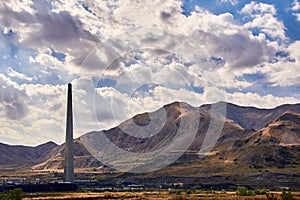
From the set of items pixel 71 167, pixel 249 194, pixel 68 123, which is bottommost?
pixel 249 194

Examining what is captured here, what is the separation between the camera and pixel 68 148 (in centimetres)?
19100

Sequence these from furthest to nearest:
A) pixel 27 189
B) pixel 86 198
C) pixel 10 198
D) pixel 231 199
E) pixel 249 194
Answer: pixel 27 189 → pixel 249 194 → pixel 86 198 → pixel 231 199 → pixel 10 198

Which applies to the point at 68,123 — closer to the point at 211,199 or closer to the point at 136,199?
the point at 136,199

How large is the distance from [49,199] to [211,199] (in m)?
52.9

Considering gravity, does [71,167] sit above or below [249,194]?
above

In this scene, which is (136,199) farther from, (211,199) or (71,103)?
(71,103)

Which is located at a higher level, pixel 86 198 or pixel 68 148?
pixel 68 148

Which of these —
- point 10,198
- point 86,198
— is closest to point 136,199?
point 86,198

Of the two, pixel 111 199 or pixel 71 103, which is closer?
pixel 111 199

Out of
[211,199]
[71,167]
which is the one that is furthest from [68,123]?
[211,199]

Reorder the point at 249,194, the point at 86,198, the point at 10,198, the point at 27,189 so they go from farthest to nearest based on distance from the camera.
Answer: the point at 27,189, the point at 249,194, the point at 86,198, the point at 10,198

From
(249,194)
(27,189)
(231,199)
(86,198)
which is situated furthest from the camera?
(27,189)

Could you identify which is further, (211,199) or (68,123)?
(68,123)

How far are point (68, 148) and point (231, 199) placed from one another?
257 ft
